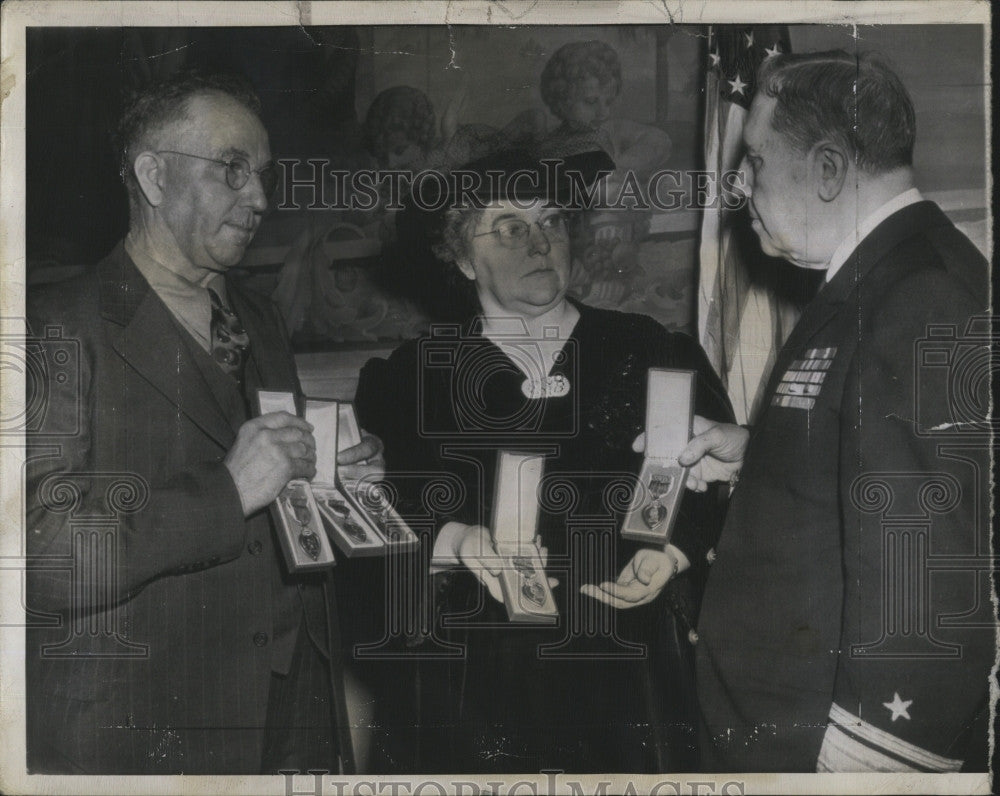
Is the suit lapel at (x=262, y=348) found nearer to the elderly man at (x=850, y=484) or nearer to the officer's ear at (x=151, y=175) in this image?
the officer's ear at (x=151, y=175)

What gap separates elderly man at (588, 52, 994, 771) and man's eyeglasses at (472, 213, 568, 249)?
802mm

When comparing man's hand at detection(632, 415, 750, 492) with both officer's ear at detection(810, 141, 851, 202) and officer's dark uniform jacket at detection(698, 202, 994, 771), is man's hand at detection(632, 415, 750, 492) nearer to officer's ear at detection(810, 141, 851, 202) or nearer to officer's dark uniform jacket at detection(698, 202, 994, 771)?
officer's dark uniform jacket at detection(698, 202, 994, 771)

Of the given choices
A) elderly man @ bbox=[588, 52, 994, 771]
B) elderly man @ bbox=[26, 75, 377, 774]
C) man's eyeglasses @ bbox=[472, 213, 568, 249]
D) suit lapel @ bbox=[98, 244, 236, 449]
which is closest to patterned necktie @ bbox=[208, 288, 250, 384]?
elderly man @ bbox=[26, 75, 377, 774]

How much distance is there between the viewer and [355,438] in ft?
15.9

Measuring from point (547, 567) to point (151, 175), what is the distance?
7.54 ft

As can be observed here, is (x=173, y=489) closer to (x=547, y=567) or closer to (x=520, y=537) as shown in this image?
(x=520, y=537)

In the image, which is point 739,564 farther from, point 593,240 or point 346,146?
point 346,146

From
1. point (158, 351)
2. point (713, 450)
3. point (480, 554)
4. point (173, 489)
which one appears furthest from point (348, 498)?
point (713, 450)

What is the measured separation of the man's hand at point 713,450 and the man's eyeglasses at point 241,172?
1855 millimetres

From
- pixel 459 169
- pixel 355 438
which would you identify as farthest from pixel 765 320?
pixel 355 438

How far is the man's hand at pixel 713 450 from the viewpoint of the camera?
15.9 ft

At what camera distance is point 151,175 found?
4.80 metres

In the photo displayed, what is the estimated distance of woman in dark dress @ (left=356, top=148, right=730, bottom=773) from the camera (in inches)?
190

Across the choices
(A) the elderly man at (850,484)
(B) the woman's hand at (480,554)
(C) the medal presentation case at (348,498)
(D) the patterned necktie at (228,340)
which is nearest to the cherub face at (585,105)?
(A) the elderly man at (850,484)
